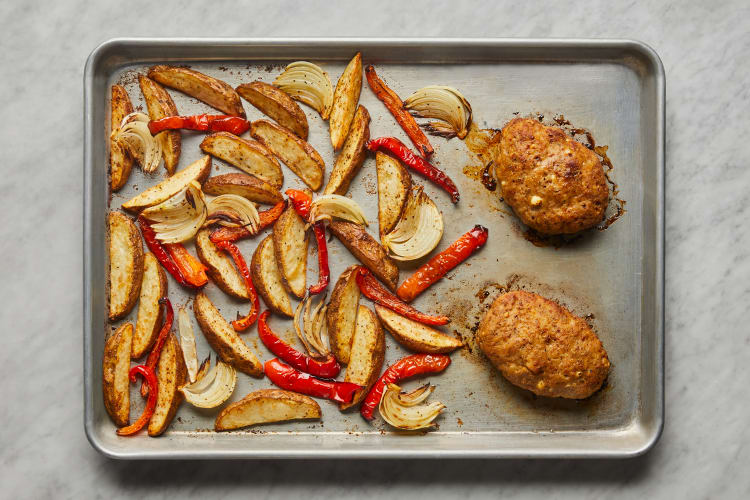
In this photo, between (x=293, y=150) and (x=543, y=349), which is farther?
(x=293, y=150)

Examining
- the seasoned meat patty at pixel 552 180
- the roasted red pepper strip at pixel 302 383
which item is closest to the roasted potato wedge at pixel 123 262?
the roasted red pepper strip at pixel 302 383

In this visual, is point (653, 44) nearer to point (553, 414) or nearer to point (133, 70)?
point (553, 414)

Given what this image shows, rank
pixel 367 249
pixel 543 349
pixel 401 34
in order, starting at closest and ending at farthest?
pixel 543 349
pixel 367 249
pixel 401 34

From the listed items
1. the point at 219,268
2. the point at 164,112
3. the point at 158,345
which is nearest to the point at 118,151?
the point at 164,112

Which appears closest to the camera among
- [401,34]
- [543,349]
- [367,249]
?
[543,349]

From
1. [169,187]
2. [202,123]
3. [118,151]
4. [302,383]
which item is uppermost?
[202,123]

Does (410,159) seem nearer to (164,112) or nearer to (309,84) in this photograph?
(309,84)

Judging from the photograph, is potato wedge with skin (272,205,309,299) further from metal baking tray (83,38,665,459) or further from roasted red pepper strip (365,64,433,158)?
roasted red pepper strip (365,64,433,158)
